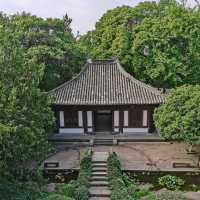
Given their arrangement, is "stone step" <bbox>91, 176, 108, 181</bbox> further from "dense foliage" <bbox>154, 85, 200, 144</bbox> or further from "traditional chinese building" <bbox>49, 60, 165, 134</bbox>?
"traditional chinese building" <bbox>49, 60, 165, 134</bbox>

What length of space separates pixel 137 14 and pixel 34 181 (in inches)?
805

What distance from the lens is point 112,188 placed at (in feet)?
58.7

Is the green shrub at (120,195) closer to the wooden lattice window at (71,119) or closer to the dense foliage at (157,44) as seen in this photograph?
the wooden lattice window at (71,119)

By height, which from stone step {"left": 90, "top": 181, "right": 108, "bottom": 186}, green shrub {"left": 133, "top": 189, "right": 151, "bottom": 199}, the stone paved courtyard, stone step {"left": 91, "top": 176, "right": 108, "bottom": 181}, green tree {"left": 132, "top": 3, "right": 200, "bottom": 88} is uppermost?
green tree {"left": 132, "top": 3, "right": 200, "bottom": 88}

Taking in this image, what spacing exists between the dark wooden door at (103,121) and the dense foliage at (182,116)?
5851mm

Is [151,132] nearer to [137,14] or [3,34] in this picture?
[137,14]

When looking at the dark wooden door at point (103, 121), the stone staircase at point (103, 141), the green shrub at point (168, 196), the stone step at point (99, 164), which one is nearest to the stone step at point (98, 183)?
the stone step at point (99, 164)

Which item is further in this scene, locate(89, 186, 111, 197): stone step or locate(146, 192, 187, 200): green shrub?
locate(89, 186, 111, 197): stone step

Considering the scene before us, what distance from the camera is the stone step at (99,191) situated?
696 inches

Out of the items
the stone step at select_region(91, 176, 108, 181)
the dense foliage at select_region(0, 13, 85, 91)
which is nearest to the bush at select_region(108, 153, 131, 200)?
the stone step at select_region(91, 176, 108, 181)

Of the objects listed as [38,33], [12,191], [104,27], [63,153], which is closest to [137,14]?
[104,27]

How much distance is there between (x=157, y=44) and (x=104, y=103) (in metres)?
6.88

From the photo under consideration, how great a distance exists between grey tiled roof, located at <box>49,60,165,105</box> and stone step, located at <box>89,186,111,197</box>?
340 inches

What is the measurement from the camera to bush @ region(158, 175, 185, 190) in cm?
1942
